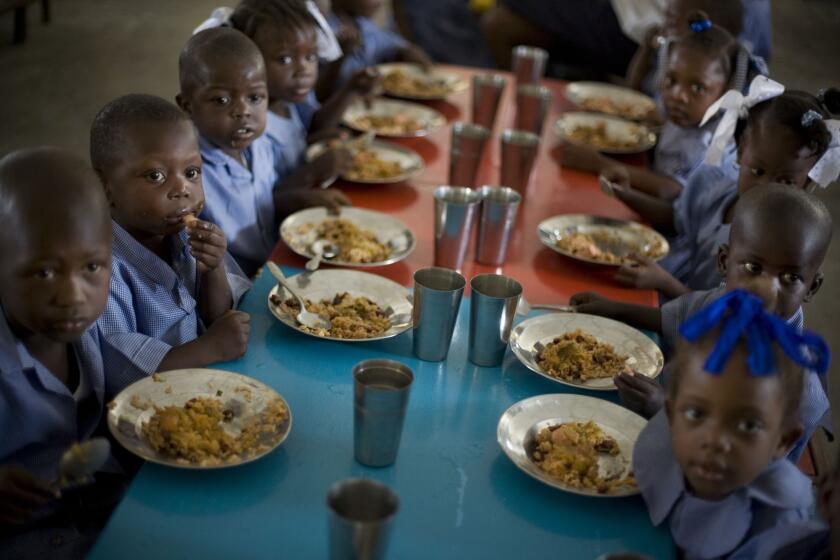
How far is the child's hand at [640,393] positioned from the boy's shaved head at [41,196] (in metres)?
0.84

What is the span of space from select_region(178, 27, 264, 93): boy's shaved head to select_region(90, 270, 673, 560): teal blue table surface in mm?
833

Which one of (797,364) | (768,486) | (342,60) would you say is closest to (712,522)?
(768,486)

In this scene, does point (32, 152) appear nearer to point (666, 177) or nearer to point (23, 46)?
point (666, 177)

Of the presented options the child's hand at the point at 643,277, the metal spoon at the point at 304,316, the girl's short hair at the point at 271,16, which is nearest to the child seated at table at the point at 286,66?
the girl's short hair at the point at 271,16

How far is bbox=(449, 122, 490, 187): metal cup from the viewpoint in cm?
218

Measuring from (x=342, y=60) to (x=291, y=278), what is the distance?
6.03ft

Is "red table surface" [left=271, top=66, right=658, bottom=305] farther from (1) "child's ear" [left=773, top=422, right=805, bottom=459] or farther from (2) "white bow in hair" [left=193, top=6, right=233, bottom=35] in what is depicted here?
(1) "child's ear" [left=773, top=422, right=805, bottom=459]

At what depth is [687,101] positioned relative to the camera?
8.38 ft

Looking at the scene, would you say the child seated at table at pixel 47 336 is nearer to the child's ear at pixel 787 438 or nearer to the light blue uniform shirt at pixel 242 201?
the light blue uniform shirt at pixel 242 201

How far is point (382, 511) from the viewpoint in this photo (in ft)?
3.26

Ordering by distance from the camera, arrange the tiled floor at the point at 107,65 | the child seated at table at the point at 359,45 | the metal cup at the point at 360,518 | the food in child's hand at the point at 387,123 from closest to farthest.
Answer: the metal cup at the point at 360,518
the food in child's hand at the point at 387,123
the child seated at table at the point at 359,45
the tiled floor at the point at 107,65

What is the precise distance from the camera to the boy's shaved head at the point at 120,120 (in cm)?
156

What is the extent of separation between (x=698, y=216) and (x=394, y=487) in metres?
1.42

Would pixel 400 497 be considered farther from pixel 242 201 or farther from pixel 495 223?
pixel 242 201
